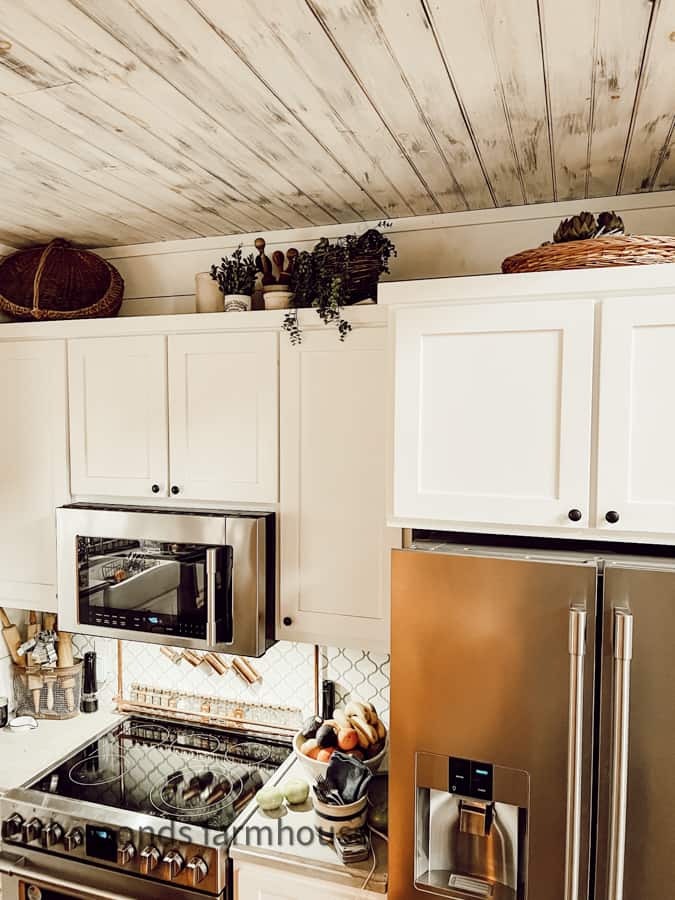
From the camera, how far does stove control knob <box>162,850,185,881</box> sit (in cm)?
178

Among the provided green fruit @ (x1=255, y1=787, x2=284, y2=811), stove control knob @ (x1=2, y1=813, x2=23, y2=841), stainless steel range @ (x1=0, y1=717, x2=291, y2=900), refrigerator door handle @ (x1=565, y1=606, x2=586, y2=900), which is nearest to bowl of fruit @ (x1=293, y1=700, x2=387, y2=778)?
green fruit @ (x1=255, y1=787, x2=284, y2=811)

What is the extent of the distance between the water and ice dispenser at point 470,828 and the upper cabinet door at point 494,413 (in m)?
0.52

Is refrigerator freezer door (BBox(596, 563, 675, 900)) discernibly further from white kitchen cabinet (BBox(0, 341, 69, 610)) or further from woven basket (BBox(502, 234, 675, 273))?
white kitchen cabinet (BBox(0, 341, 69, 610))

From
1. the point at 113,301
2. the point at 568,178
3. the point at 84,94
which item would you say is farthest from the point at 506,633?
the point at 113,301

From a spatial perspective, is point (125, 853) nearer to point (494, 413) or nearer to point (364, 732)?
point (364, 732)

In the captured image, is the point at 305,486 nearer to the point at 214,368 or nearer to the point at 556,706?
the point at 214,368

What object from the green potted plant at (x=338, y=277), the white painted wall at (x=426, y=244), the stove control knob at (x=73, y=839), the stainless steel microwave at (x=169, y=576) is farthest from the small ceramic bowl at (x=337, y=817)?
the white painted wall at (x=426, y=244)

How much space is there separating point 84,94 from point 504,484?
1160mm

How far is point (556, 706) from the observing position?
1.34 m

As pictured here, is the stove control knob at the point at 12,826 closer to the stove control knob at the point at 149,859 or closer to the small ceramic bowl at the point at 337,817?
the stove control knob at the point at 149,859

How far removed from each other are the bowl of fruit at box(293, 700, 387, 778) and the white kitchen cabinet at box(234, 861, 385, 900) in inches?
10.1

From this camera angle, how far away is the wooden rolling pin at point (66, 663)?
8.19 ft

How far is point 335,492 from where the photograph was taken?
195 cm

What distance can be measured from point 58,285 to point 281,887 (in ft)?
6.35
